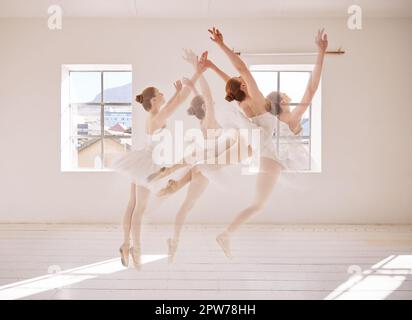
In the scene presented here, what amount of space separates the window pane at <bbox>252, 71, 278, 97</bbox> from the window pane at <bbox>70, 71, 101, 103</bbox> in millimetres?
1635

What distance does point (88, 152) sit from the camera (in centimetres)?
428

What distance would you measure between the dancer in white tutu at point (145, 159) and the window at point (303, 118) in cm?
83

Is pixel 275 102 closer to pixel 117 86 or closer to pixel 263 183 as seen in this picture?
pixel 263 183

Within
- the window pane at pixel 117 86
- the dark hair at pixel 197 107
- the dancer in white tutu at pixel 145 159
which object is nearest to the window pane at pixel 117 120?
the window pane at pixel 117 86

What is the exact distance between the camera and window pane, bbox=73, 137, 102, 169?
4.08m

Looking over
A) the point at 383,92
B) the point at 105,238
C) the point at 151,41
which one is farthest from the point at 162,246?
the point at 383,92

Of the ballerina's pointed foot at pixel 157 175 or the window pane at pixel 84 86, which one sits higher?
the window pane at pixel 84 86

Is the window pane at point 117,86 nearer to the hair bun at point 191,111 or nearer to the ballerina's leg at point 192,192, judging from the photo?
the hair bun at point 191,111

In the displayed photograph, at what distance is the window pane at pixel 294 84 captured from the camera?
12.7ft

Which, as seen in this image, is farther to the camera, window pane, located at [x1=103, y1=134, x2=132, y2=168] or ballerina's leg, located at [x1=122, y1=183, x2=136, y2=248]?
window pane, located at [x1=103, y1=134, x2=132, y2=168]

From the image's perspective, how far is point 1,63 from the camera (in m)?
4.60

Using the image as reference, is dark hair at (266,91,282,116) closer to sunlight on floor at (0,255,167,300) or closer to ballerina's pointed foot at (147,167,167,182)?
ballerina's pointed foot at (147,167,167,182)

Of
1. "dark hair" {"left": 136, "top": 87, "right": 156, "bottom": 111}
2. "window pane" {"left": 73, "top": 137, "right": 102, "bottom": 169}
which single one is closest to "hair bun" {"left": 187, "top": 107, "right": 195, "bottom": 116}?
"dark hair" {"left": 136, "top": 87, "right": 156, "bottom": 111}
